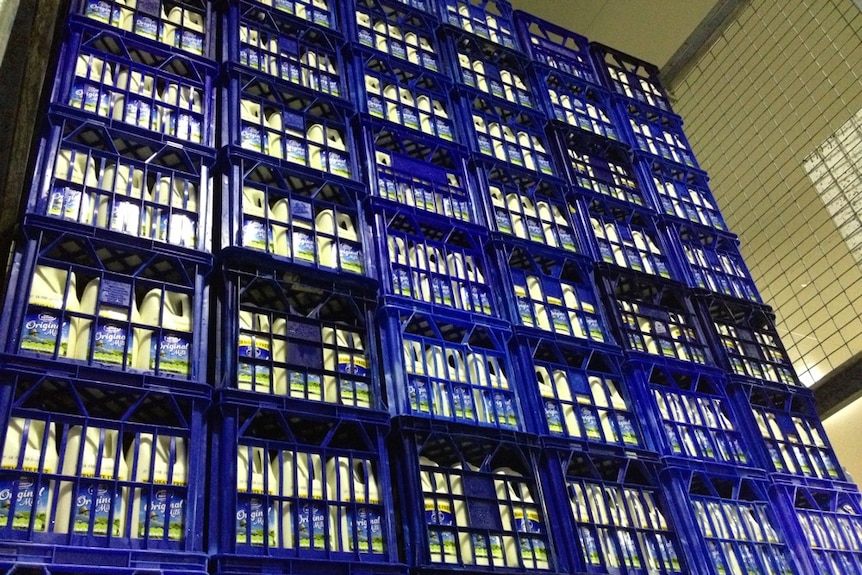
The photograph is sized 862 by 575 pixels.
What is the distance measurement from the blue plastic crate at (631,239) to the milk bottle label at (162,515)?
761cm

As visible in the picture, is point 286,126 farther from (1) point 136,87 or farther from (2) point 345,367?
(2) point 345,367

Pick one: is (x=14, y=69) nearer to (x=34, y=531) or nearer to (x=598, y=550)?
(x=34, y=531)

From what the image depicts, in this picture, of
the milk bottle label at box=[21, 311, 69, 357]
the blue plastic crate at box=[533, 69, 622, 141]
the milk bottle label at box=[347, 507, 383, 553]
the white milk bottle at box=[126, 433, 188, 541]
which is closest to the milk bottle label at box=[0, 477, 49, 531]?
the white milk bottle at box=[126, 433, 188, 541]

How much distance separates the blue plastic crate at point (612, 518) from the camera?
28.1 feet

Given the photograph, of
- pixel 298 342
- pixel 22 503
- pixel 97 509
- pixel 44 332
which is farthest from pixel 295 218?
pixel 22 503

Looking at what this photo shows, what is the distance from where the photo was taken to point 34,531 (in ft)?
18.7

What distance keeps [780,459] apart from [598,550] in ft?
14.2

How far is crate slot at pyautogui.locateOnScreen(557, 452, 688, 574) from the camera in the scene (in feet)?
28.4

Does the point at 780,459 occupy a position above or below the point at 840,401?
below

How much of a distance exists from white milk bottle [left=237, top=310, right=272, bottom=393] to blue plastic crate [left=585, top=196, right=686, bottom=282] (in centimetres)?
595

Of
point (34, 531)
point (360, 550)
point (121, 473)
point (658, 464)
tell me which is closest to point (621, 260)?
point (658, 464)

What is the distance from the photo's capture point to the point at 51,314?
6.80 m

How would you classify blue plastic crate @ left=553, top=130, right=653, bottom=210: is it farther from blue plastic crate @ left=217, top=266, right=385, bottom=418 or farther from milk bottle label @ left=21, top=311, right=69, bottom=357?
milk bottle label @ left=21, top=311, right=69, bottom=357

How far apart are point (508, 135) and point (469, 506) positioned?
6992mm
